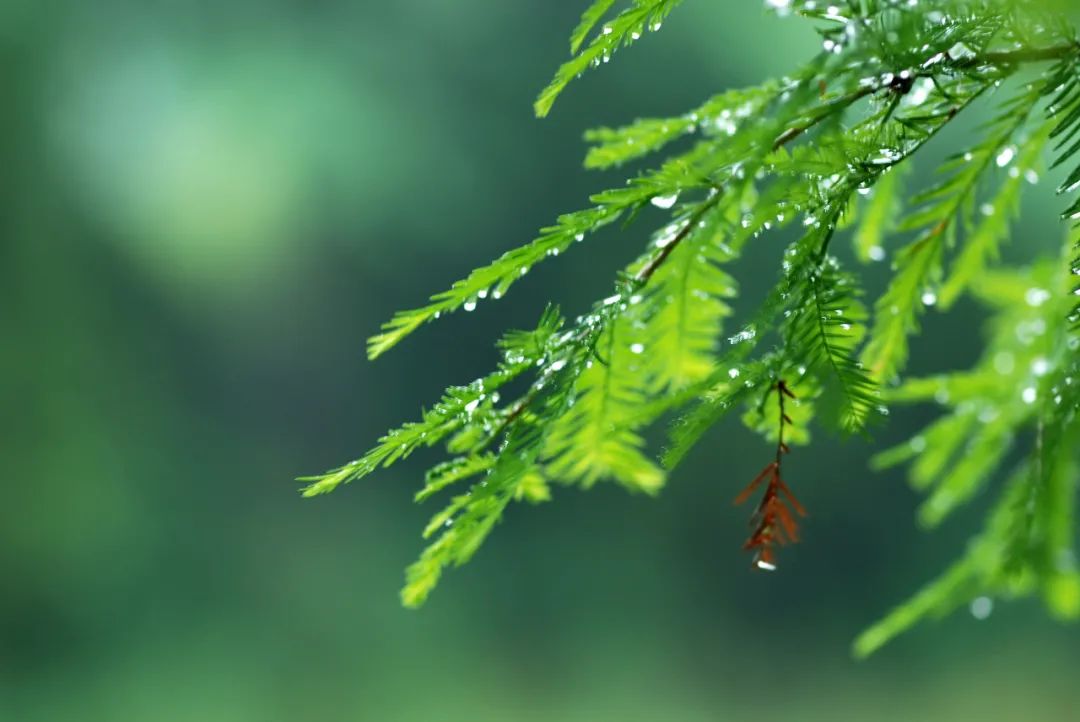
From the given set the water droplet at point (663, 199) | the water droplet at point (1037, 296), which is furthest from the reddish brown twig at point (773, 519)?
the water droplet at point (1037, 296)

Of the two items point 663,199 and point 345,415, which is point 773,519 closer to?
point 663,199

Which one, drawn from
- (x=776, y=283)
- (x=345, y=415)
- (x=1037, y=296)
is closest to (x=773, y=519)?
(x=776, y=283)

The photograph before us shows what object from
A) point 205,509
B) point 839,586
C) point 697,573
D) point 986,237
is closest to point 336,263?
point 205,509

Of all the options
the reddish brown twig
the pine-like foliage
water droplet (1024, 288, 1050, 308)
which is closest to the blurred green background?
water droplet (1024, 288, 1050, 308)

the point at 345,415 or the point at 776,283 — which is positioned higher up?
the point at 776,283

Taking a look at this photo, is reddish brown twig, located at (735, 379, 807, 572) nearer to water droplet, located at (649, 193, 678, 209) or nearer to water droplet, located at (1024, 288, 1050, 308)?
water droplet, located at (649, 193, 678, 209)

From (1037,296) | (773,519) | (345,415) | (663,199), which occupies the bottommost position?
(345,415)

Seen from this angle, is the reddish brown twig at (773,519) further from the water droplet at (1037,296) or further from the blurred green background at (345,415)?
the blurred green background at (345,415)

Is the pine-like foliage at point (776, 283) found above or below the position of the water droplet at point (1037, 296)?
above
